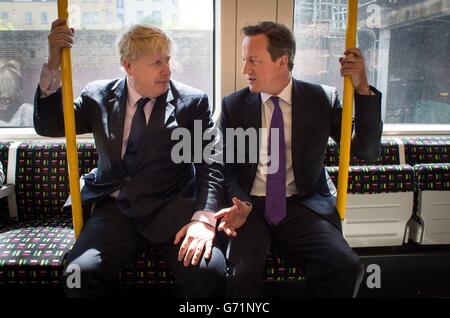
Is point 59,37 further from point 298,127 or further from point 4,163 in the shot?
point 4,163

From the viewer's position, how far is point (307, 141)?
2029 millimetres

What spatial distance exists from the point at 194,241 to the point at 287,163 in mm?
695

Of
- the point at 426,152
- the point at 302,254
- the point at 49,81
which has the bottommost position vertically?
the point at 302,254

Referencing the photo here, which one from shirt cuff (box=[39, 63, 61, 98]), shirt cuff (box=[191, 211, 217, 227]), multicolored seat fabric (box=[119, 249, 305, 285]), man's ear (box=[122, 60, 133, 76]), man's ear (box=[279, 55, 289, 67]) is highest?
man's ear (box=[279, 55, 289, 67])

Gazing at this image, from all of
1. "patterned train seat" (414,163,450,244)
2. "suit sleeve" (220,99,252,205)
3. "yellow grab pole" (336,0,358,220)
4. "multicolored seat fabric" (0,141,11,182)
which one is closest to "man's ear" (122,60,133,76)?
"suit sleeve" (220,99,252,205)

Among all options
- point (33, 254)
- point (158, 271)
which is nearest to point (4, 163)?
point (33, 254)

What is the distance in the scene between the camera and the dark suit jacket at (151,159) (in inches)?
74.9

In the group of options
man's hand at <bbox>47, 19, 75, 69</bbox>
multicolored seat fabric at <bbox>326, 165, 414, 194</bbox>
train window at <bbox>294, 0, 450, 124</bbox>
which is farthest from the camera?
train window at <bbox>294, 0, 450, 124</bbox>

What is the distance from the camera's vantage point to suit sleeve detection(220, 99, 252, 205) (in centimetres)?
200

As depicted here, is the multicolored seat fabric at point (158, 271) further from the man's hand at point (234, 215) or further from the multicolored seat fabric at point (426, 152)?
the multicolored seat fabric at point (426, 152)

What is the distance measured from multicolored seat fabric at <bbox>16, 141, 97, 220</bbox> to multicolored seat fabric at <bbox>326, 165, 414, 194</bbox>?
167 cm

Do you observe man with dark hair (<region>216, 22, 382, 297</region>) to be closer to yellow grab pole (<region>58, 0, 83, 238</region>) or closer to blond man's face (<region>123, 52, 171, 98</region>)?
blond man's face (<region>123, 52, 171, 98</region>)

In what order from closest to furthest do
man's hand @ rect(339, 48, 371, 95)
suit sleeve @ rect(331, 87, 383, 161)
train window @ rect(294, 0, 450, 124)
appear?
man's hand @ rect(339, 48, 371, 95) < suit sleeve @ rect(331, 87, 383, 161) < train window @ rect(294, 0, 450, 124)

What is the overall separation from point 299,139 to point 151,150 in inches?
30.9
